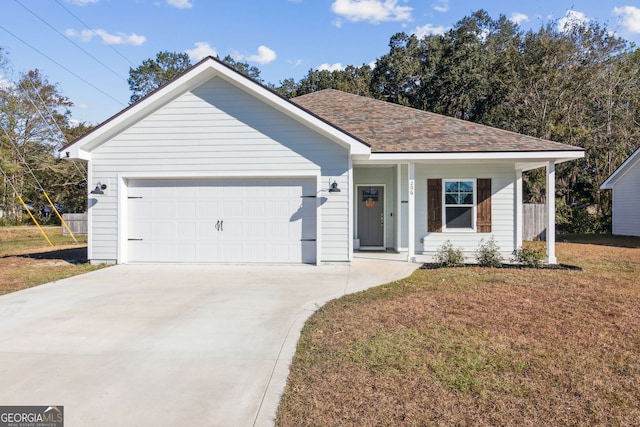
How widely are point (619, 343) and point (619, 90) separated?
30852mm

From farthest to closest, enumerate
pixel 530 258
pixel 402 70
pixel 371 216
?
pixel 402 70 → pixel 371 216 → pixel 530 258

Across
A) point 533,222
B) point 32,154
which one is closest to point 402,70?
point 533,222

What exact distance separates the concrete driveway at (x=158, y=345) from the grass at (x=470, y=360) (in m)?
0.44

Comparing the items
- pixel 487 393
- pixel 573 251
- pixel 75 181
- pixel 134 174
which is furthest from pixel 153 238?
pixel 75 181

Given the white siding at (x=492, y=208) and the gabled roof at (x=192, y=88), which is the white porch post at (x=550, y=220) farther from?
the gabled roof at (x=192, y=88)

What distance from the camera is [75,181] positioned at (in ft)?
107

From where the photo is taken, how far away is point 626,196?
20.1m

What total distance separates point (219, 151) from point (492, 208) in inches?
318

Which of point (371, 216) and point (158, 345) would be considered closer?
point (158, 345)

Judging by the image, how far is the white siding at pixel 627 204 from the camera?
1930cm

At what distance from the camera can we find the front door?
13.0 m

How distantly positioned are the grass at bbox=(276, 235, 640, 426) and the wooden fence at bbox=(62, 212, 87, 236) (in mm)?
21665

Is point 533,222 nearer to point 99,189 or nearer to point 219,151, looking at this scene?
point 219,151

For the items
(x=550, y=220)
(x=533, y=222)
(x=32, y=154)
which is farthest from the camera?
(x=32, y=154)
